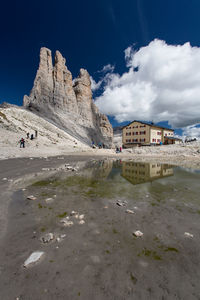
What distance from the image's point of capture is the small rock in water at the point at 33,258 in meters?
2.21

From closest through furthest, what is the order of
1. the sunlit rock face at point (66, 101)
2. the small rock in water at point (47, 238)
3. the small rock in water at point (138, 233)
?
the small rock in water at point (47, 238) → the small rock in water at point (138, 233) → the sunlit rock face at point (66, 101)

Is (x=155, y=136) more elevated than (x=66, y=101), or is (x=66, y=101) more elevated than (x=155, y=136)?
(x=66, y=101)

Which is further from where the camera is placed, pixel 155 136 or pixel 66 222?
pixel 155 136

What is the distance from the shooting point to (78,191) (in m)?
6.04

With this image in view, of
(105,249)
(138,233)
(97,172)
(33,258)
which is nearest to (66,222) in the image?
(33,258)

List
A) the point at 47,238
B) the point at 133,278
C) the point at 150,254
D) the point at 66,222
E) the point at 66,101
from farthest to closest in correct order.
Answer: the point at 66,101 → the point at 66,222 → the point at 47,238 → the point at 150,254 → the point at 133,278

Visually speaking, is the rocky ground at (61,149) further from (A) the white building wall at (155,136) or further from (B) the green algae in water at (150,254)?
(B) the green algae in water at (150,254)

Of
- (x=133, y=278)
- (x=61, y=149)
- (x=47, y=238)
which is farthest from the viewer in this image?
(x=61, y=149)

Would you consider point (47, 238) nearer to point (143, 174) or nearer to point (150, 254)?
point (150, 254)

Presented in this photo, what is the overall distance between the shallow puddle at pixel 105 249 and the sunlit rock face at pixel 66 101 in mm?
57524

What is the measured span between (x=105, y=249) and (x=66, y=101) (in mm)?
74957

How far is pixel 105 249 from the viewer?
2621 mm

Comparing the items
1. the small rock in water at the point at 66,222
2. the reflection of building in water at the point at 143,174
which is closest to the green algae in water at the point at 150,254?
the small rock in water at the point at 66,222

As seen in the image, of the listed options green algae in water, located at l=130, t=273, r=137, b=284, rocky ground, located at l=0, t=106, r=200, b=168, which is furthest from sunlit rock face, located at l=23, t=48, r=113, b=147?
green algae in water, located at l=130, t=273, r=137, b=284
